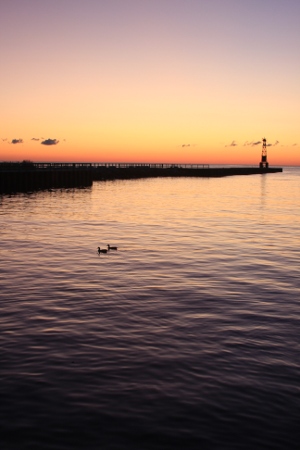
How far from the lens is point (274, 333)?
12.1 meters

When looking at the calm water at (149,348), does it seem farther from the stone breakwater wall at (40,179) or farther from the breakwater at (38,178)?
the breakwater at (38,178)

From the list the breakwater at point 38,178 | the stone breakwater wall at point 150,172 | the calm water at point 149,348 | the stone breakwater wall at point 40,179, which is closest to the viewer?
the calm water at point 149,348

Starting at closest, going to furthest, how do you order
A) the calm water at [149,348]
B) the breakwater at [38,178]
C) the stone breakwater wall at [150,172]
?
1. the calm water at [149,348]
2. the breakwater at [38,178]
3. the stone breakwater wall at [150,172]

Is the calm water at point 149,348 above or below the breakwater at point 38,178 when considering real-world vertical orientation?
below

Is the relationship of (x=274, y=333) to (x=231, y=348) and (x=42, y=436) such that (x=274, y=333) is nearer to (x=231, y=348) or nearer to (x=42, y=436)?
(x=231, y=348)

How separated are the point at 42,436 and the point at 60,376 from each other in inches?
81.8

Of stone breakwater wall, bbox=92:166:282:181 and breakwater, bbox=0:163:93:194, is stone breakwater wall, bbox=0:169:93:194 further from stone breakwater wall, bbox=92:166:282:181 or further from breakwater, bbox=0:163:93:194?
stone breakwater wall, bbox=92:166:282:181

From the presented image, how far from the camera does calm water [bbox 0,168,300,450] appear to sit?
25.1 feet

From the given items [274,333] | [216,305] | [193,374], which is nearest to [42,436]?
[193,374]

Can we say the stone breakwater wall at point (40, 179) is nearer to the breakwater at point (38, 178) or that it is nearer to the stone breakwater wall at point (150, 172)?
the breakwater at point (38, 178)

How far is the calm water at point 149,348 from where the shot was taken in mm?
7641

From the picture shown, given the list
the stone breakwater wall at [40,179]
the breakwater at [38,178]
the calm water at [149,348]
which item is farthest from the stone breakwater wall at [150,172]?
the calm water at [149,348]

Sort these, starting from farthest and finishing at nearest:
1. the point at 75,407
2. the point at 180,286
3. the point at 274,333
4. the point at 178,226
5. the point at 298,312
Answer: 1. the point at 178,226
2. the point at 180,286
3. the point at 298,312
4. the point at 274,333
5. the point at 75,407

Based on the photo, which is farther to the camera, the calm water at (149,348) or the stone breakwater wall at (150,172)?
the stone breakwater wall at (150,172)
